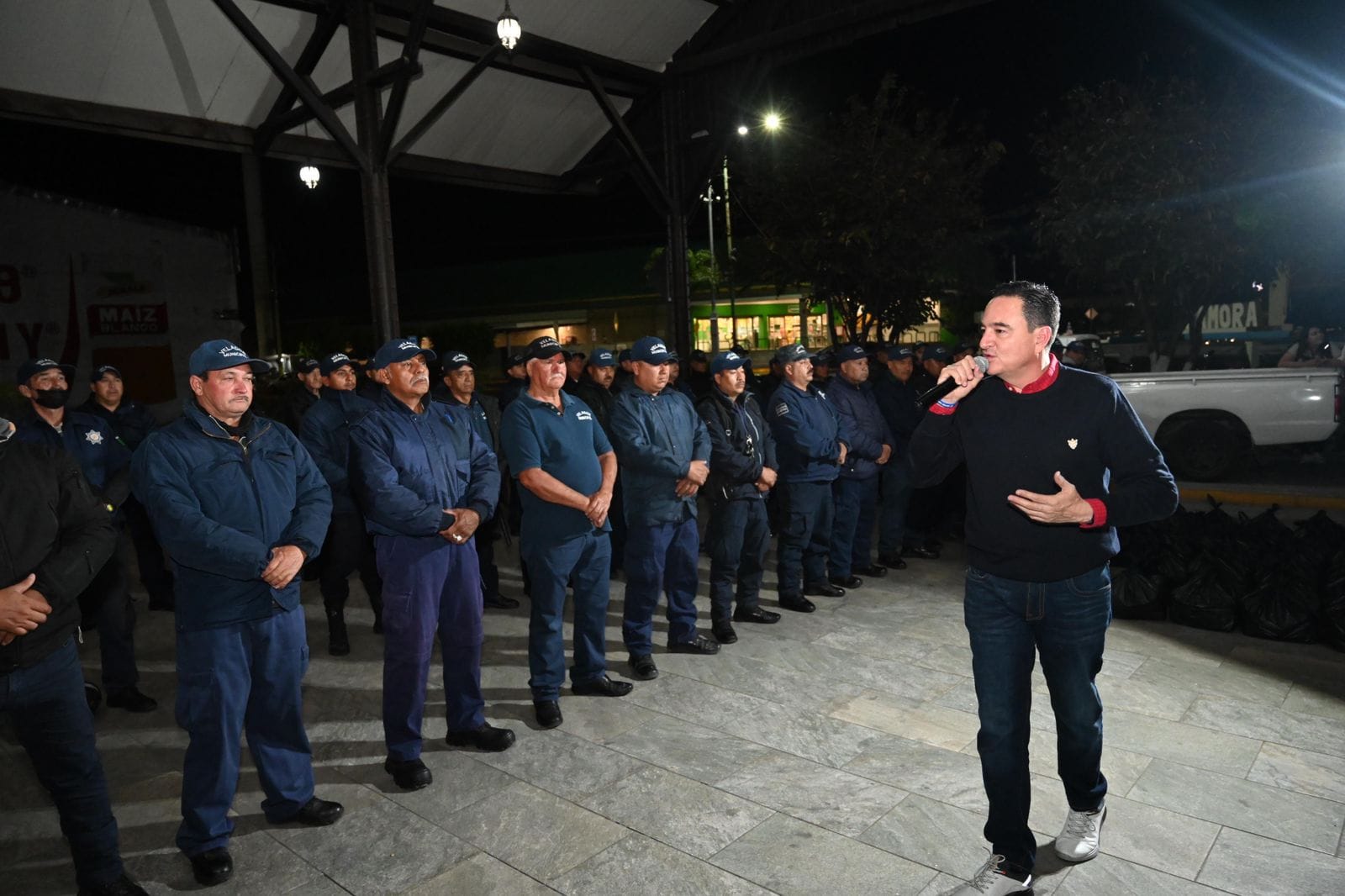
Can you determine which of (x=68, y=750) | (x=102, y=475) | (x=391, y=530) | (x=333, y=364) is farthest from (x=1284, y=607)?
(x=102, y=475)

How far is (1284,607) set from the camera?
5.26 metres

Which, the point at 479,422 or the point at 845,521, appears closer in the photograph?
the point at 479,422

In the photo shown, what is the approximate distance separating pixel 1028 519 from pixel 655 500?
108 inches

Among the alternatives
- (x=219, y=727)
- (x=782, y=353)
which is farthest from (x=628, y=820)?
(x=782, y=353)

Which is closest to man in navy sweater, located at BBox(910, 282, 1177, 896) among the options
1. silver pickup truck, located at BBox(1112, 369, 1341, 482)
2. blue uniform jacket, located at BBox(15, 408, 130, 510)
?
blue uniform jacket, located at BBox(15, 408, 130, 510)

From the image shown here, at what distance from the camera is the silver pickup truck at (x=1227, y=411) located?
10.2 meters

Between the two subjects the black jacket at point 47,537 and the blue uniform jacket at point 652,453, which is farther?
the blue uniform jacket at point 652,453

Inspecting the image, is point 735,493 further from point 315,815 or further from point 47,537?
point 47,537

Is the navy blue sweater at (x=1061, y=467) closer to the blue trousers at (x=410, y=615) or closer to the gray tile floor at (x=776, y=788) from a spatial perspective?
the gray tile floor at (x=776, y=788)

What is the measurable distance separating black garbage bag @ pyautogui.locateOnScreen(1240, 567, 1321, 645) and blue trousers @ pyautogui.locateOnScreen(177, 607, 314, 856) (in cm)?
533

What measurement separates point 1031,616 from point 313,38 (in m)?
9.44

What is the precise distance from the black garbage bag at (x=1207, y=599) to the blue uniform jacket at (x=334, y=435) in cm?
546

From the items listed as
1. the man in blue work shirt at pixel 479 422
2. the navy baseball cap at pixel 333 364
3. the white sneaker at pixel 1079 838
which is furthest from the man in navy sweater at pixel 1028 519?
the navy baseball cap at pixel 333 364

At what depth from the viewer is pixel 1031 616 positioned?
2.93 m
